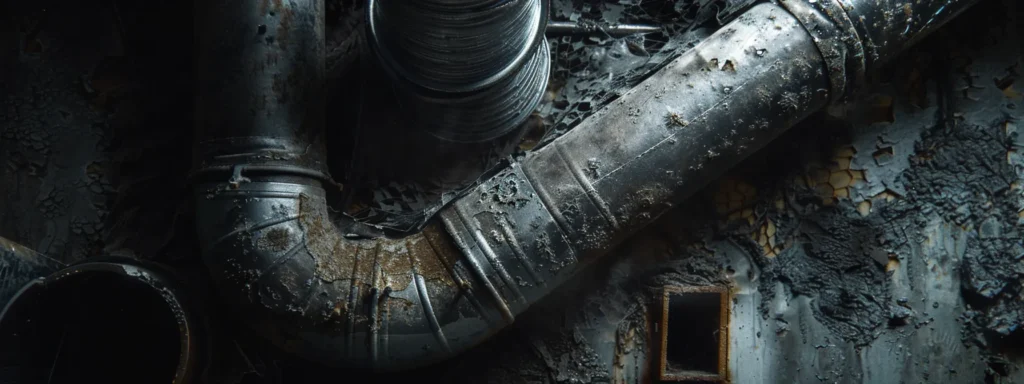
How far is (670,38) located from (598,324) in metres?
0.85

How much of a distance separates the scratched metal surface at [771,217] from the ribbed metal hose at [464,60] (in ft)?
1.13

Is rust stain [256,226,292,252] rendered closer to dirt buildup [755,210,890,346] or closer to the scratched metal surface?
the scratched metal surface

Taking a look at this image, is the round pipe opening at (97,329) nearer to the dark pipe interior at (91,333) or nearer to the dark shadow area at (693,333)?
the dark pipe interior at (91,333)

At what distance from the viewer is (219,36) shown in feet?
5.85

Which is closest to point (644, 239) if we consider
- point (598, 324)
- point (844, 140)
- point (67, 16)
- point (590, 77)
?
point (598, 324)

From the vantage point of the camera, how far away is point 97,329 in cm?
179

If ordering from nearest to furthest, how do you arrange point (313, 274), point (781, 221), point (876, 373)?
point (313, 274), point (876, 373), point (781, 221)

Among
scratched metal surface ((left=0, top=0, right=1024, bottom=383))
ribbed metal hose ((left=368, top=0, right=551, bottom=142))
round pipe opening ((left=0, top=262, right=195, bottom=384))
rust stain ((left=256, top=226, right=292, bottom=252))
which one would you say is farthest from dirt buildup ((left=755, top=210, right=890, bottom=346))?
round pipe opening ((left=0, top=262, right=195, bottom=384))

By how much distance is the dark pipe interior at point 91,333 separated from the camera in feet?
5.50

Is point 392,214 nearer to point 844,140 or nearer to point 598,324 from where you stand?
point 598,324

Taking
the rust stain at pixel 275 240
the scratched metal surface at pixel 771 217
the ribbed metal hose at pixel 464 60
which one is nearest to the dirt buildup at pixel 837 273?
the scratched metal surface at pixel 771 217

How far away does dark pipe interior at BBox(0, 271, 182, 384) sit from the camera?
168 cm

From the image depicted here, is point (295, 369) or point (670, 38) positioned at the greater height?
point (670, 38)

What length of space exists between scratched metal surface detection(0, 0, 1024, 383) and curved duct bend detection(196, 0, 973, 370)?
24 centimetres
